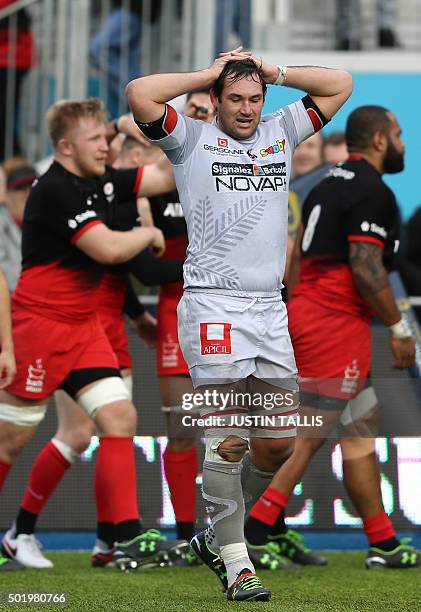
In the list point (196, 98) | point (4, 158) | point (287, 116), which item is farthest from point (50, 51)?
point (287, 116)

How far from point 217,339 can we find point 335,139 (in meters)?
4.53

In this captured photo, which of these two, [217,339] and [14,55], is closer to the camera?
[217,339]

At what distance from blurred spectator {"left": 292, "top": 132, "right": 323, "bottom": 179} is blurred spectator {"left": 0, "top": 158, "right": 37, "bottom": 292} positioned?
6.29 ft

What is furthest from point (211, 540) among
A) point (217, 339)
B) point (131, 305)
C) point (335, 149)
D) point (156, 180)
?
point (335, 149)

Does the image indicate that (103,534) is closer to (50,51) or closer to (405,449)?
(405,449)

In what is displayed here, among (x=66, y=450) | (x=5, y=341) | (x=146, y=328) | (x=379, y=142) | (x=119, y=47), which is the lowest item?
(x=66, y=450)

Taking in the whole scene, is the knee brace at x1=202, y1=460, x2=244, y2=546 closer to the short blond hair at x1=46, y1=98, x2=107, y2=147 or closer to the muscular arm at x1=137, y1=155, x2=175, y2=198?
the muscular arm at x1=137, y1=155, x2=175, y2=198

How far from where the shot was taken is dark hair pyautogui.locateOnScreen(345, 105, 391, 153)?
24.2 ft

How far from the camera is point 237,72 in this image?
5.63 metres

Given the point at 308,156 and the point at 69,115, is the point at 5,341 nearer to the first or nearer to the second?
the point at 69,115

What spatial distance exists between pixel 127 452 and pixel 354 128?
84.8 inches

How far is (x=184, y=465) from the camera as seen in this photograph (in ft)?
24.3

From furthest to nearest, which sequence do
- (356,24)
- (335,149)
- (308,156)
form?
(356,24) → (335,149) → (308,156)

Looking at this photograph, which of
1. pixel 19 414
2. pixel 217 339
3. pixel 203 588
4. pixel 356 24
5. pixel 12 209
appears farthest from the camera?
pixel 356 24
